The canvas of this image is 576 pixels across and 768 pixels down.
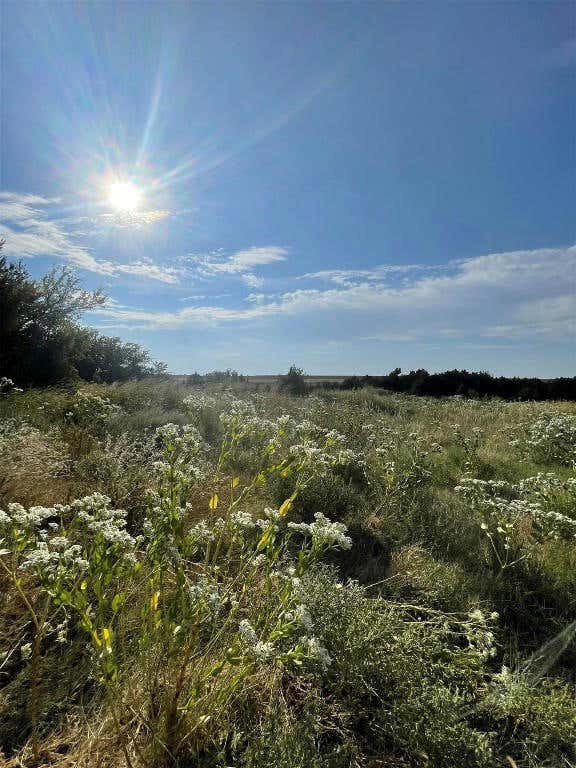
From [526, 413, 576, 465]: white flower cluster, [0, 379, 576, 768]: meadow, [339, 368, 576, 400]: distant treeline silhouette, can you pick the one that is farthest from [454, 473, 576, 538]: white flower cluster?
[339, 368, 576, 400]: distant treeline silhouette

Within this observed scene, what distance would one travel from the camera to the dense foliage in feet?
33.9

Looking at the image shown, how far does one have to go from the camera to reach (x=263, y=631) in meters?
1.87

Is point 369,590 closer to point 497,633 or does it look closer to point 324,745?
point 497,633

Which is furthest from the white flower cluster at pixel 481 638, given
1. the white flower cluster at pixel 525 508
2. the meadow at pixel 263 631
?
the white flower cluster at pixel 525 508

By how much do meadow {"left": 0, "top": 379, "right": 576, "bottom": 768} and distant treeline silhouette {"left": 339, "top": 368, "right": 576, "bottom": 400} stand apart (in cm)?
1635

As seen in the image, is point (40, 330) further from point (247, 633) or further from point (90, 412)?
point (247, 633)

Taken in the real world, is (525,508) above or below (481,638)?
above

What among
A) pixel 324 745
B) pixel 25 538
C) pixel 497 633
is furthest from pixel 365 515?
pixel 25 538

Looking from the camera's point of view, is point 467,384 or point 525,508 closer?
point 525,508

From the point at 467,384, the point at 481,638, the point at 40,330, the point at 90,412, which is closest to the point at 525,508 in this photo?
the point at 481,638

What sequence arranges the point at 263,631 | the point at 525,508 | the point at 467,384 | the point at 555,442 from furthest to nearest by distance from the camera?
the point at 467,384 < the point at 555,442 < the point at 525,508 < the point at 263,631

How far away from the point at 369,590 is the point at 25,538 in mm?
2243

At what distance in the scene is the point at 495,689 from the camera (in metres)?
2.13

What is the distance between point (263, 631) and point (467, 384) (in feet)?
72.6
